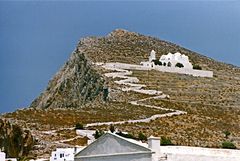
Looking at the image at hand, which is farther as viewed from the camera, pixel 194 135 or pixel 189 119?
pixel 189 119

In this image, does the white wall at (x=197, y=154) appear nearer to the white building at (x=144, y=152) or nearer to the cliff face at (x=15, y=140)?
the white building at (x=144, y=152)

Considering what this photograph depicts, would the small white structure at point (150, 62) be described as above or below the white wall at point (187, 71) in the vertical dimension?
above

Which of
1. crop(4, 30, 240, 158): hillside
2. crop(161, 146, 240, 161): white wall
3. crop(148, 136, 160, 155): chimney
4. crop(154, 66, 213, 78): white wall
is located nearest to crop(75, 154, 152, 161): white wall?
crop(148, 136, 160, 155): chimney

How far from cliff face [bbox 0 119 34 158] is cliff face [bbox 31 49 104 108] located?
151ft

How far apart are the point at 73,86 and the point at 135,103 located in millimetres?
36789

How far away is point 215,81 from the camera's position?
17875 cm

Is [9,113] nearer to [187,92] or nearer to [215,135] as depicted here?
[215,135]

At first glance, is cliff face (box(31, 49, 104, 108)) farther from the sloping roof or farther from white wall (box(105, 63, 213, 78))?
the sloping roof

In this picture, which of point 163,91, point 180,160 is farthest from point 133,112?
point 180,160

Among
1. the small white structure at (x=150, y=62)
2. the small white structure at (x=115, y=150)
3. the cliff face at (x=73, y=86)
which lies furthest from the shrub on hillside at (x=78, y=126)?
the small white structure at (x=150, y=62)


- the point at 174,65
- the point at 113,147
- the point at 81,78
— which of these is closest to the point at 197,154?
the point at 113,147

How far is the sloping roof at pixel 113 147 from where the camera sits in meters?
52.5

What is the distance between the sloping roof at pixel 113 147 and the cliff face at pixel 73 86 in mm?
98672

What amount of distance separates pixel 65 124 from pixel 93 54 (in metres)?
71.5
